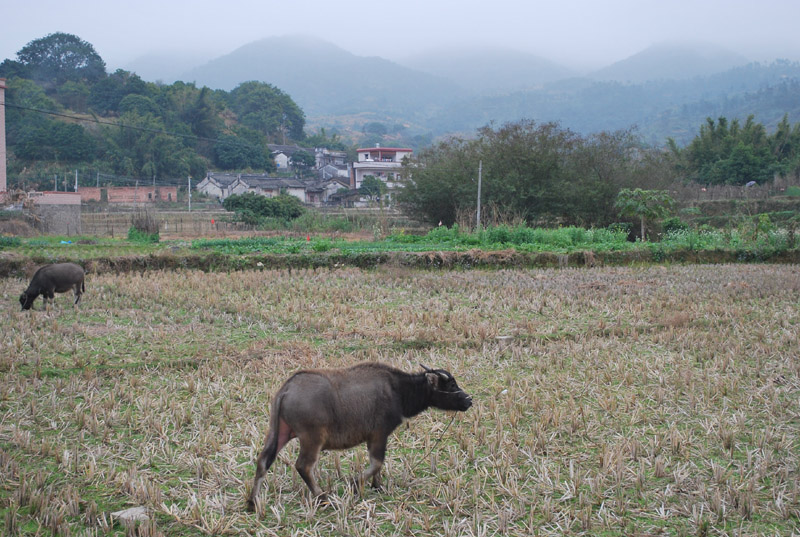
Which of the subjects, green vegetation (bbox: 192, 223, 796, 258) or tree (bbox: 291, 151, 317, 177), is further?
tree (bbox: 291, 151, 317, 177)

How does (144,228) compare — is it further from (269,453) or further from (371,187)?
(371,187)

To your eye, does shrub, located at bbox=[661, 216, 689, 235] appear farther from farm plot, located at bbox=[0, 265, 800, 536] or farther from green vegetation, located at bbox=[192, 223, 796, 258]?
farm plot, located at bbox=[0, 265, 800, 536]

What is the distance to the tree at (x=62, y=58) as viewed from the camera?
61.1 m

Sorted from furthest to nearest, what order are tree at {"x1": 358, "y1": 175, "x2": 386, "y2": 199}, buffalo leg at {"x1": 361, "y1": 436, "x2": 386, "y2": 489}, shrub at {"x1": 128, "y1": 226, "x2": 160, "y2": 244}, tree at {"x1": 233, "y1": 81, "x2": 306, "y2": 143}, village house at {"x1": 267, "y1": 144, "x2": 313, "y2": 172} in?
tree at {"x1": 233, "y1": 81, "x2": 306, "y2": 143}, village house at {"x1": 267, "y1": 144, "x2": 313, "y2": 172}, tree at {"x1": 358, "y1": 175, "x2": 386, "y2": 199}, shrub at {"x1": 128, "y1": 226, "x2": 160, "y2": 244}, buffalo leg at {"x1": 361, "y1": 436, "x2": 386, "y2": 489}

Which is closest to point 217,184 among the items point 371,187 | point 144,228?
point 371,187

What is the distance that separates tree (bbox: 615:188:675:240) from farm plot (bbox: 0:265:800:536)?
1200 centimetres

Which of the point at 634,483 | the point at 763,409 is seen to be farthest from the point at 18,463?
the point at 763,409

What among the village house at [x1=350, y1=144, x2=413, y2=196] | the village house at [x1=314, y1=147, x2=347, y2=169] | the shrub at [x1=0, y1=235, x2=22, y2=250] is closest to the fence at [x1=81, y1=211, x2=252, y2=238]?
the shrub at [x1=0, y1=235, x2=22, y2=250]

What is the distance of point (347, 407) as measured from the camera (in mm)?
3775

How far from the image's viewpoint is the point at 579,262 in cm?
1669

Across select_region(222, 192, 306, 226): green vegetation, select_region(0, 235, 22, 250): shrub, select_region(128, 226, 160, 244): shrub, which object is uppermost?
select_region(222, 192, 306, 226): green vegetation

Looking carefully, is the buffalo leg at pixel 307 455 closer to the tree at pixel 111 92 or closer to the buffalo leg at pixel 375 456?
the buffalo leg at pixel 375 456

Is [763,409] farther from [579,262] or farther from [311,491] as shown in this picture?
[579,262]

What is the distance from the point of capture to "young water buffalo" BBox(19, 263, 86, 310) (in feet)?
30.6
